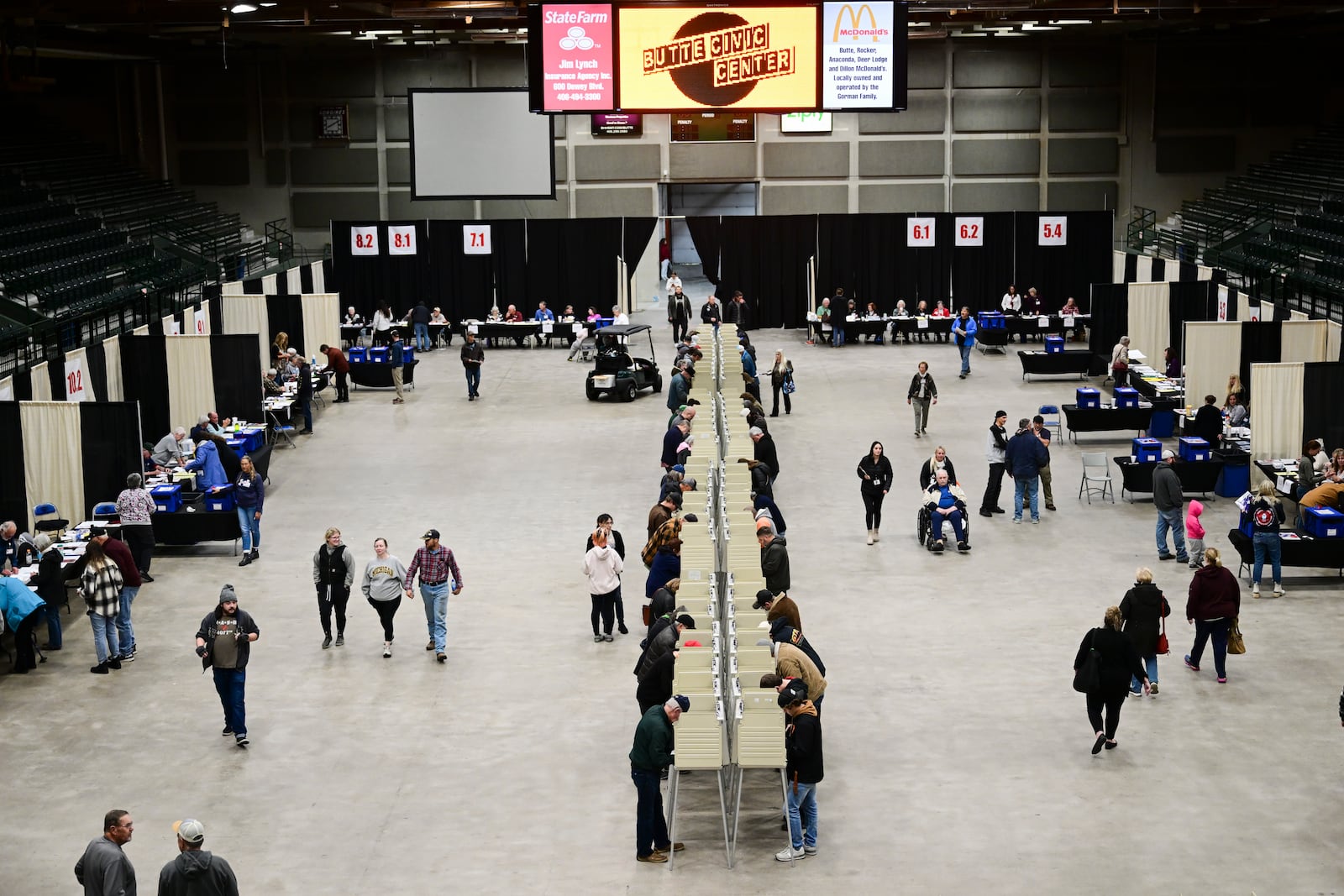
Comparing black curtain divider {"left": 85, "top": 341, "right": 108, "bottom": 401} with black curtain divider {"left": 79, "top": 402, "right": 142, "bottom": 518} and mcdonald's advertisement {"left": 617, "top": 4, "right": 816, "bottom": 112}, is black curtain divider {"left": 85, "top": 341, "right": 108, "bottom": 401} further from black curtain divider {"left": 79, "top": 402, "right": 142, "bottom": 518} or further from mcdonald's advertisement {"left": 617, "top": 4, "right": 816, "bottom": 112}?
mcdonald's advertisement {"left": 617, "top": 4, "right": 816, "bottom": 112}

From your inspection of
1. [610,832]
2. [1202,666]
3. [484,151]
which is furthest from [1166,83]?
[610,832]

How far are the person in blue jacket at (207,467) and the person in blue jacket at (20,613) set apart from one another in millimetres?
5529

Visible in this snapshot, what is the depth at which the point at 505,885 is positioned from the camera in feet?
32.7

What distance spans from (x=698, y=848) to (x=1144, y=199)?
32930 millimetres

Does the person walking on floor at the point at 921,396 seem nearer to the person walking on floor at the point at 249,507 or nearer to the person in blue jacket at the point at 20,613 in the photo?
the person walking on floor at the point at 249,507

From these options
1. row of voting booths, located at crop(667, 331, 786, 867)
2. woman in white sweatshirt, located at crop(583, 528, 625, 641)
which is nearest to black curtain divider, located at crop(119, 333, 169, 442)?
woman in white sweatshirt, located at crop(583, 528, 625, 641)

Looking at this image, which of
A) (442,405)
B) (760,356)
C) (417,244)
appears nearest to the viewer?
(442,405)

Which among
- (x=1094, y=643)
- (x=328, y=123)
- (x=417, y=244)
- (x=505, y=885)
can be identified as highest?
(x=328, y=123)

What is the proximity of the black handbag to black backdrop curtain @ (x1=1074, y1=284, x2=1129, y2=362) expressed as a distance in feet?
58.1

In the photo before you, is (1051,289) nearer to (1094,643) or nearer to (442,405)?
(442,405)

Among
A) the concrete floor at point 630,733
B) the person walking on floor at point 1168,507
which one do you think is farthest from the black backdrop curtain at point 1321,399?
the person walking on floor at point 1168,507

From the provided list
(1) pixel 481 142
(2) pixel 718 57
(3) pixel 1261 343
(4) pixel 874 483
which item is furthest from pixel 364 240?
(4) pixel 874 483

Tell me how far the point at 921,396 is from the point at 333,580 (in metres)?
11.7

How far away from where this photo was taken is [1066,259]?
3678 centimetres
